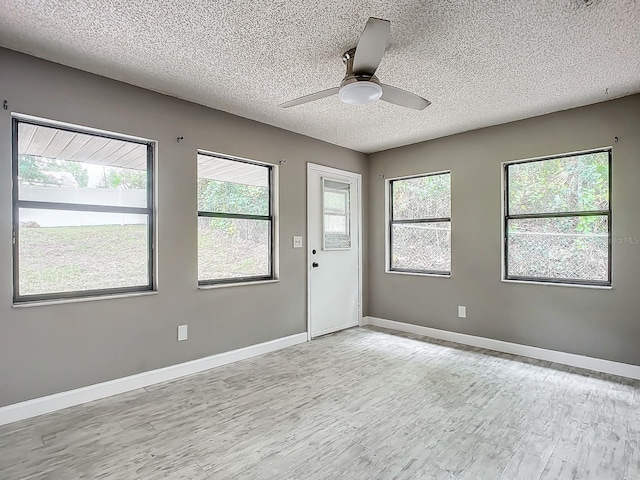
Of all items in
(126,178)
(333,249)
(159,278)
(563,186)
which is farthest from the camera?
(333,249)

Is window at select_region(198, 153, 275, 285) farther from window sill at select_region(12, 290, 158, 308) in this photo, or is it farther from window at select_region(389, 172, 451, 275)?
window at select_region(389, 172, 451, 275)

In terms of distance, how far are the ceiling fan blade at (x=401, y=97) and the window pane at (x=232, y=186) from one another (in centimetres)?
192

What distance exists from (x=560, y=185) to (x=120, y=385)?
14.9ft

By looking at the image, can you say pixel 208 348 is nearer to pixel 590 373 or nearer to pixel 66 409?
pixel 66 409

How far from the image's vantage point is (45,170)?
264 cm

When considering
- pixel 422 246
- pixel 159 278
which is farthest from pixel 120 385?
pixel 422 246

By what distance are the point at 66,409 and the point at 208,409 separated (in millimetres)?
1036

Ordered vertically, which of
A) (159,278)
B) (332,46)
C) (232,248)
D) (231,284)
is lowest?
(231,284)

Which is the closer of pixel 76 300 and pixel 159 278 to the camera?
pixel 76 300

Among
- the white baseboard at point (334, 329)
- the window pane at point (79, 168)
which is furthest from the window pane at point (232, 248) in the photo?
the white baseboard at point (334, 329)

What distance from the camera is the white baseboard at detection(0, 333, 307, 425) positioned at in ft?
8.04

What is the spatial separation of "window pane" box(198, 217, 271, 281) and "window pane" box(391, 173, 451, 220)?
2016 millimetres

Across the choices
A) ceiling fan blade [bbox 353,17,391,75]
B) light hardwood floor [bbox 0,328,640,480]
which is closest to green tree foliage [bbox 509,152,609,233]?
light hardwood floor [bbox 0,328,640,480]

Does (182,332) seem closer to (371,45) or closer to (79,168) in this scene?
(79,168)
